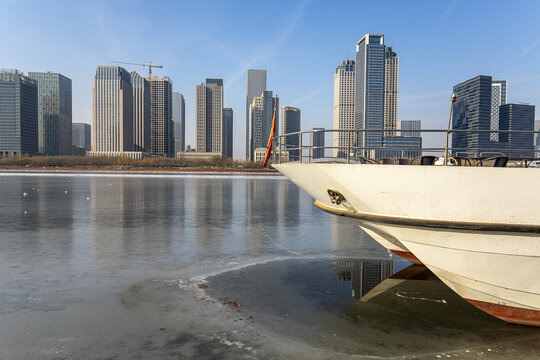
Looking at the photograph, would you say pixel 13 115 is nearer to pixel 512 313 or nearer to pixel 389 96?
pixel 389 96

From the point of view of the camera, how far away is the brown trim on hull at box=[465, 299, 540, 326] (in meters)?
5.03

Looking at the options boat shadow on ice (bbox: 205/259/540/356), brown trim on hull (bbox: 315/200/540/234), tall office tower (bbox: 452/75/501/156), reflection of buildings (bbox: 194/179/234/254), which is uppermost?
tall office tower (bbox: 452/75/501/156)

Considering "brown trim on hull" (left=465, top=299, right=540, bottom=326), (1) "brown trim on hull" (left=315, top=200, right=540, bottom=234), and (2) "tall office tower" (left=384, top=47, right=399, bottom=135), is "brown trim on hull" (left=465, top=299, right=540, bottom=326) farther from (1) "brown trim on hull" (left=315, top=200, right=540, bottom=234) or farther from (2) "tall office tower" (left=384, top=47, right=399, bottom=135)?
(2) "tall office tower" (left=384, top=47, right=399, bottom=135)

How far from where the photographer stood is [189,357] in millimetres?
4113

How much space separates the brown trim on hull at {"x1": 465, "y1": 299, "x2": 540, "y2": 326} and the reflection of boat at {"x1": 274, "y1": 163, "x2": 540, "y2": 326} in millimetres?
12

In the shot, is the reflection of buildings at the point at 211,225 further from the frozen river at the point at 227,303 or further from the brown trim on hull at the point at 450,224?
the brown trim on hull at the point at 450,224

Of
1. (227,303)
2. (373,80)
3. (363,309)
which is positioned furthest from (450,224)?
(373,80)

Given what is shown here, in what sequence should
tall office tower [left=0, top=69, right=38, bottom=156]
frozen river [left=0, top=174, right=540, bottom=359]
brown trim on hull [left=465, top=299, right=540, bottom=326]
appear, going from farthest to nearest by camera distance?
tall office tower [left=0, top=69, right=38, bottom=156] → brown trim on hull [left=465, top=299, right=540, bottom=326] → frozen river [left=0, top=174, right=540, bottom=359]

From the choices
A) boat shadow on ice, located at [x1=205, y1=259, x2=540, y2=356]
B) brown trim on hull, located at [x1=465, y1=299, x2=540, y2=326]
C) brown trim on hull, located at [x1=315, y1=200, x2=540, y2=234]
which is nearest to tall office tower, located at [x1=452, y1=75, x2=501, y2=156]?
brown trim on hull, located at [x1=315, y1=200, x2=540, y2=234]

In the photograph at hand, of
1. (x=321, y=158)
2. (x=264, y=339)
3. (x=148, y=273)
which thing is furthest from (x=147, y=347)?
(x=321, y=158)

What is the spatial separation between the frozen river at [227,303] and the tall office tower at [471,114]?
2.89m

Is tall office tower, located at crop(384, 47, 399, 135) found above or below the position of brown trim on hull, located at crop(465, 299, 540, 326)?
above

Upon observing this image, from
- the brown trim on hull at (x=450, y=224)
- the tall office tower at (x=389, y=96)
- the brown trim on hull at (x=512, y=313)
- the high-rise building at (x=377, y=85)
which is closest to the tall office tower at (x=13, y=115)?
the high-rise building at (x=377, y=85)

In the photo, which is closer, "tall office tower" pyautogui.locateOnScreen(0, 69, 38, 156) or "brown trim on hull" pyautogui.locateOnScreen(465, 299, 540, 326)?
"brown trim on hull" pyautogui.locateOnScreen(465, 299, 540, 326)
